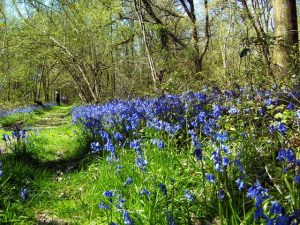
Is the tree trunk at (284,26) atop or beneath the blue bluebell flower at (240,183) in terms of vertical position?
atop

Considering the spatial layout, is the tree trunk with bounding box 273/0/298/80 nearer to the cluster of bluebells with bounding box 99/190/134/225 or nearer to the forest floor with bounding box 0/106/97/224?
the forest floor with bounding box 0/106/97/224

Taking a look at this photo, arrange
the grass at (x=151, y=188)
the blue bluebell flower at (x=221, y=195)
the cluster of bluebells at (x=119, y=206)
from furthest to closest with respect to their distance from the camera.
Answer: the grass at (x=151, y=188) → the blue bluebell flower at (x=221, y=195) → the cluster of bluebells at (x=119, y=206)

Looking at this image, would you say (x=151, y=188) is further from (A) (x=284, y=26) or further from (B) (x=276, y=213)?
(A) (x=284, y=26)

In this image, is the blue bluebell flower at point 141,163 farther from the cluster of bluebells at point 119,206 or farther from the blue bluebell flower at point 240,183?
the blue bluebell flower at point 240,183

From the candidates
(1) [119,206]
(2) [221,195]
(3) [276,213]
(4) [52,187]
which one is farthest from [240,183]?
(4) [52,187]

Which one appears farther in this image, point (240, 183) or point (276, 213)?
point (240, 183)

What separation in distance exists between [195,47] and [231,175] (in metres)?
14.7

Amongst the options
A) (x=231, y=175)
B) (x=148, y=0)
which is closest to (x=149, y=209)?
(x=231, y=175)

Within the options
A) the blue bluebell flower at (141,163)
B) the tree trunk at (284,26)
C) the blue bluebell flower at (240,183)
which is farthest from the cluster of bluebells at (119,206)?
the tree trunk at (284,26)

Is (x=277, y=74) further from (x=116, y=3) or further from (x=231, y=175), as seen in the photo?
(x=116, y=3)

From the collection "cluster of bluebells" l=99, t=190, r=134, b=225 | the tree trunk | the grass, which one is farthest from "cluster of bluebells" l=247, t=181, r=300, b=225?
the tree trunk

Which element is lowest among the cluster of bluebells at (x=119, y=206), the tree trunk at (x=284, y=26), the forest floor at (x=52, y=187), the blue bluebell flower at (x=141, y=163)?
the forest floor at (x=52, y=187)

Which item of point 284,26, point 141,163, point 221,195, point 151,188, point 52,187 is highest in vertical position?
point 284,26

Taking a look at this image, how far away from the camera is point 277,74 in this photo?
643 cm
